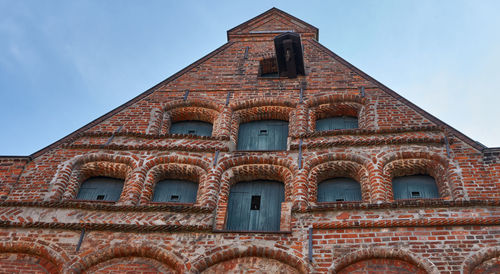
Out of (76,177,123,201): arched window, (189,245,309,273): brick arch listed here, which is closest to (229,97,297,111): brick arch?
(76,177,123,201): arched window

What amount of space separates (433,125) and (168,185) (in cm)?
558

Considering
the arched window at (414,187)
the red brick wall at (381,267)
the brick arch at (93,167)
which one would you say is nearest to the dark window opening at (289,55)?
the arched window at (414,187)

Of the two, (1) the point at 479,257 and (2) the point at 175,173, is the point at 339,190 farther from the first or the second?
(2) the point at 175,173

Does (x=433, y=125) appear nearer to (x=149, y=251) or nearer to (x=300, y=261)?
(x=300, y=261)

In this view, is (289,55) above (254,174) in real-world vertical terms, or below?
above

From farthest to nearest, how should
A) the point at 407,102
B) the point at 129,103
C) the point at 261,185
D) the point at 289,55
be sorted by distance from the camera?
the point at 289,55 → the point at 129,103 → the point at 407,102 → the point at 261,185

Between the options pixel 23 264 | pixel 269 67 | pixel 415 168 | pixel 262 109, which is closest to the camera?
pixel 23 264

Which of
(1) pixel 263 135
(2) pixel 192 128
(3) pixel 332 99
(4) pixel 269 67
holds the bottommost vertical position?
(1) pixel 263 135

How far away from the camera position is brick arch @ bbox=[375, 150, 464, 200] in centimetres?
1004

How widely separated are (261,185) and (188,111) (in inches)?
124

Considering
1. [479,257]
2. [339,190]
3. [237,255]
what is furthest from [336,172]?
[479,257]

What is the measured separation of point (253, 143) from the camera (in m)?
12.1

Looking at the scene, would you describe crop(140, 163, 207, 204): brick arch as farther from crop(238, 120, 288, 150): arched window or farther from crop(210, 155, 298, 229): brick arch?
crop(238, 120, 288, 150): arched window

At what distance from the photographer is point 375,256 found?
873 cm
